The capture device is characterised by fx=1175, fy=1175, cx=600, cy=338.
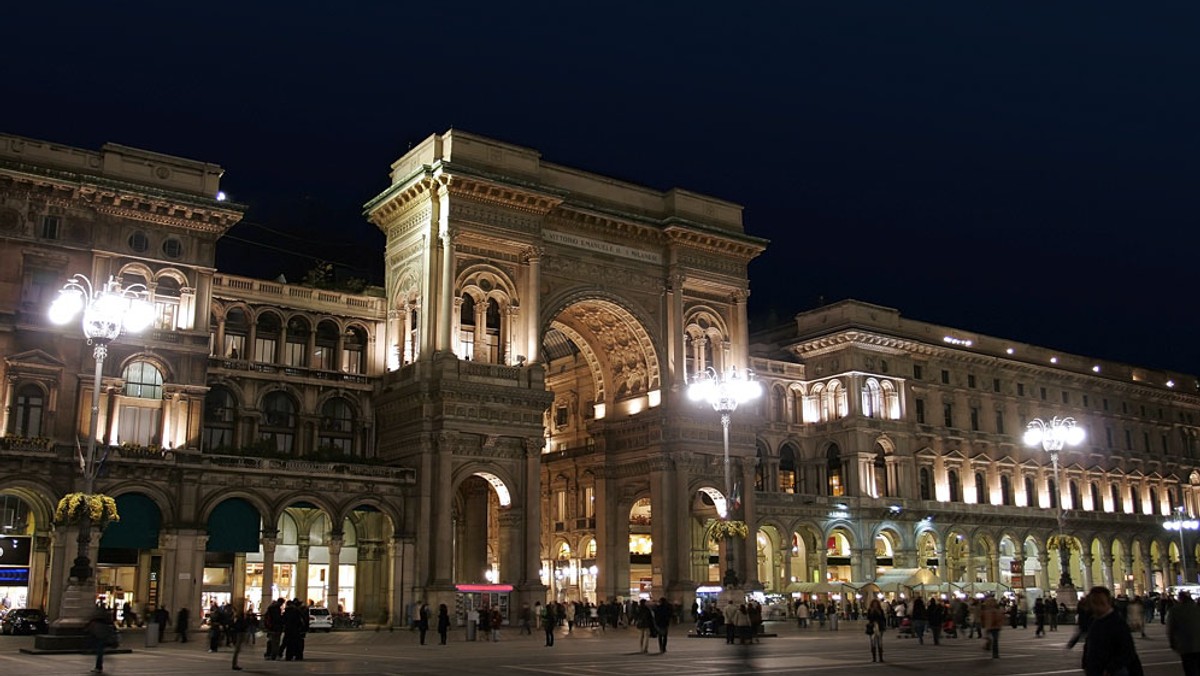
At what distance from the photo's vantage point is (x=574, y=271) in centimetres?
5909

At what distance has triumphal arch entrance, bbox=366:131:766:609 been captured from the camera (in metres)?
53.2

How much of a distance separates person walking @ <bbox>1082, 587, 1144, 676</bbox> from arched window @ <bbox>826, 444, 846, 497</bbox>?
208 feet

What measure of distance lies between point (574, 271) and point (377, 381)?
36.7 ft

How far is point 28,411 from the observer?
4509cm

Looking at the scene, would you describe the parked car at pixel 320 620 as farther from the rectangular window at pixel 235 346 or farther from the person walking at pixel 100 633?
the person walking at pixel 100 633

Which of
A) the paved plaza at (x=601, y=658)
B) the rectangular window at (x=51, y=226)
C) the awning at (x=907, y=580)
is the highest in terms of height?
the rectangular window at (x=51, y=226)

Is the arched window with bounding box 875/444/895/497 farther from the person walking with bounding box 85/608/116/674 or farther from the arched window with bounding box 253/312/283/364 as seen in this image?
the person walking with bounding box 85/608/116/674

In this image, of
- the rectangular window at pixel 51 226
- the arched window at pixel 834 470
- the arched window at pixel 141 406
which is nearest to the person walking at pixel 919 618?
the arched window at pixel 141 406

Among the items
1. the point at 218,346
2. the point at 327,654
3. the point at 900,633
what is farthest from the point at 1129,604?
the point at 218,346

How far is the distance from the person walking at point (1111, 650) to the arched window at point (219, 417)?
4785 centimetres

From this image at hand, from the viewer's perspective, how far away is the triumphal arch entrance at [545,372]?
53.2 metres

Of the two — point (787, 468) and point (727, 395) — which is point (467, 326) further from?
point (787, 468)

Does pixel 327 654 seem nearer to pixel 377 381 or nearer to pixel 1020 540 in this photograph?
pixel 377 381

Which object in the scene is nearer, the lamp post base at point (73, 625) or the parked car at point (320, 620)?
the lamp post base at point (73, 625)
